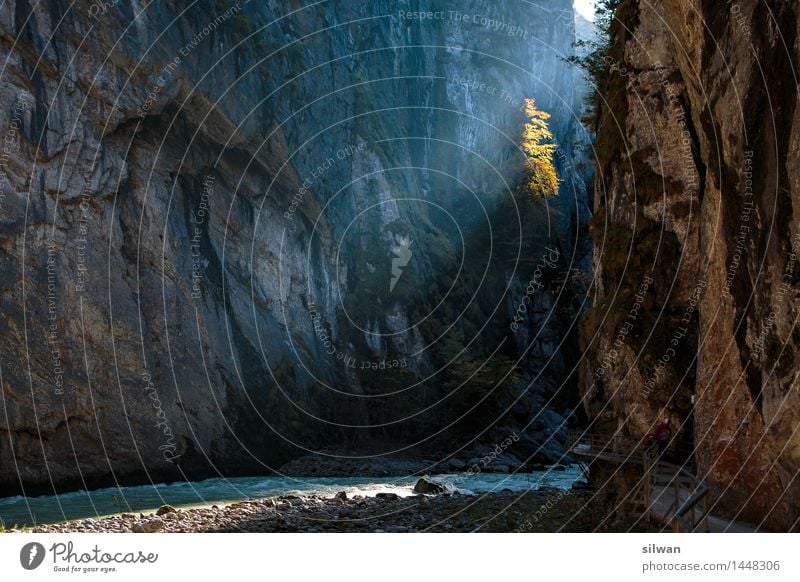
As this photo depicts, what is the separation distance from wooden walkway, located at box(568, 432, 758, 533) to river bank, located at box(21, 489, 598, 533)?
1612 mm

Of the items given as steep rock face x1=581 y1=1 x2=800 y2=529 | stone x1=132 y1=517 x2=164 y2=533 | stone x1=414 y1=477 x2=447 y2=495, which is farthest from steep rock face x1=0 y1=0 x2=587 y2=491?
steep rock face x1=581 y1=1 x2=800 y2=529

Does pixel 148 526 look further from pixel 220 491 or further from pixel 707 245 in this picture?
pixel 707 245

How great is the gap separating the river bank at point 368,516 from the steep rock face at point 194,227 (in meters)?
7.94

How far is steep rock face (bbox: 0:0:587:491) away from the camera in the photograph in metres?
29.6

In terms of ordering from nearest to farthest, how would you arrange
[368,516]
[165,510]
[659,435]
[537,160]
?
[659,435]
[165,510]
[368,516]
[537,160]

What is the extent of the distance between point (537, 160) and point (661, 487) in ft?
126

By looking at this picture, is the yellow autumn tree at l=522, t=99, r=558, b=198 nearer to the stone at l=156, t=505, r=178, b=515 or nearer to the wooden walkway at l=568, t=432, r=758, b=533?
the wooden walkway at l=568, t=432, r=758, b=533

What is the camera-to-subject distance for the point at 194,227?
1439 inches

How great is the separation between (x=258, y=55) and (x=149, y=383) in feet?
54.0

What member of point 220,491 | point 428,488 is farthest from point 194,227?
point 428,488

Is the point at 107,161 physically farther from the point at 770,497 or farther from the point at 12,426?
the point at 770,497

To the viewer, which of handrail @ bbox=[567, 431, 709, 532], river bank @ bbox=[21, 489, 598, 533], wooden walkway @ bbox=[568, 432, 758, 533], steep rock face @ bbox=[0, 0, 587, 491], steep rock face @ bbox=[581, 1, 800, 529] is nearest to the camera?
steep rock face @ bbox=[581, 1, 800, 529]

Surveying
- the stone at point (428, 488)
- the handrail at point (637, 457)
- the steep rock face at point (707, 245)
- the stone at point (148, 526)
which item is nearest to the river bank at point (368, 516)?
the stone at point (148, 526)

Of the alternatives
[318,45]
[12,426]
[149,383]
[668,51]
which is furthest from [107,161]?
[668,51]
